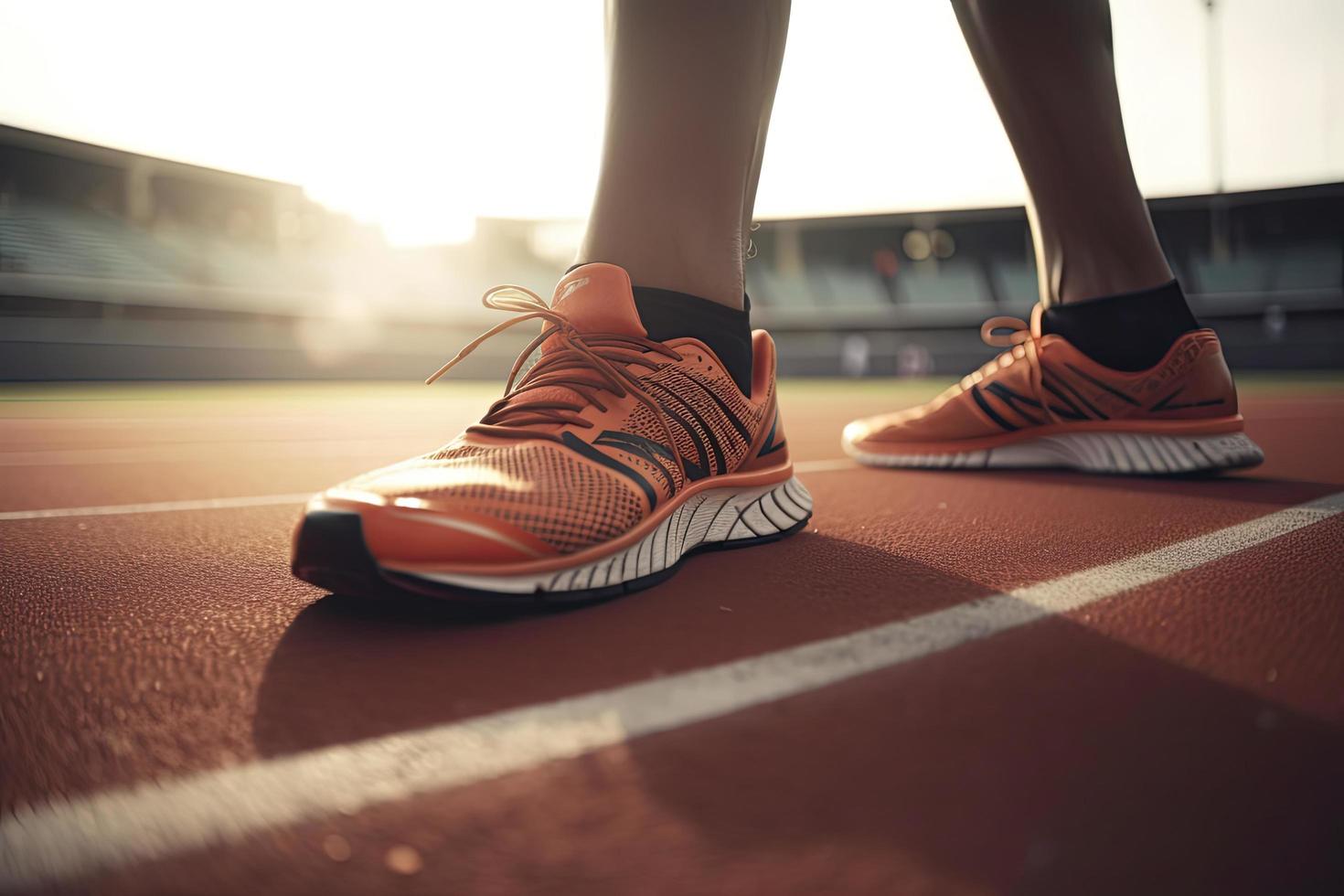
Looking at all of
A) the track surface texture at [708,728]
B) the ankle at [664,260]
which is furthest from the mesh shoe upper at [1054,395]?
the ankle at [664,260]

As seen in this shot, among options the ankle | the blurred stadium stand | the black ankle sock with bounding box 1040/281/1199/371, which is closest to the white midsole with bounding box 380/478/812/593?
the ankle

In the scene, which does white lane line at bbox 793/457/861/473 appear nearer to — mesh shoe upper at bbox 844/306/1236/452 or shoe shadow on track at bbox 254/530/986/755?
mesh shoe upper at bbox 844/306/1236/452

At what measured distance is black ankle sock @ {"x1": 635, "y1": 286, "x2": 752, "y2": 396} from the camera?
924 mm

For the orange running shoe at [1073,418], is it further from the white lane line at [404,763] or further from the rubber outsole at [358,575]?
the rubber outsole at [358,575]

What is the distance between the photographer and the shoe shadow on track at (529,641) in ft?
1.62

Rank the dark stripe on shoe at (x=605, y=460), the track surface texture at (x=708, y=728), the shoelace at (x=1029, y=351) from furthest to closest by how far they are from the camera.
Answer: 1. the shoelace at (x=1029, y=351)
2. the dark stripe on shoe at (x=605, y=460)
3. the track surface texture at (x=708, y=728)

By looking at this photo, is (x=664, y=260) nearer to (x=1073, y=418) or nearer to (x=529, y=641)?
(x=529, y=641)

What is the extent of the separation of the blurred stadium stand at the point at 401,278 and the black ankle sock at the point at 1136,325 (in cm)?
1053

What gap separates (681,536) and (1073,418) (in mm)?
1065

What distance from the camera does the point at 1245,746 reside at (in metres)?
0.44

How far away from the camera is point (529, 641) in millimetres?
620

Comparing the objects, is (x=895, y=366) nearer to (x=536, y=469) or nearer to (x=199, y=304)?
(x=199, y=304)

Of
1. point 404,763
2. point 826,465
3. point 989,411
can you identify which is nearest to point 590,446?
point 404,763

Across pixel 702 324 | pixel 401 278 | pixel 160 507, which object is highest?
pixel 401 278
